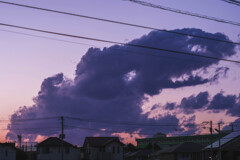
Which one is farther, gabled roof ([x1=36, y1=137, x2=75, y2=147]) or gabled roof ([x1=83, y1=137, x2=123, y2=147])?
gabled roof ([x1=83, y1=137, x2=123, y2=147])

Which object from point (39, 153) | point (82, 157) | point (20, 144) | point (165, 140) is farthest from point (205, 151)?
point (165, 140)

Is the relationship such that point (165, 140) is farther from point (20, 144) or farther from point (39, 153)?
point (39, 153)

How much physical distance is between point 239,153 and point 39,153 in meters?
45.9

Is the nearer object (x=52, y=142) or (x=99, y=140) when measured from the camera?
(x=52, y=142)

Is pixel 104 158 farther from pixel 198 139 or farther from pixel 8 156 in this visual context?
pixel 198 139

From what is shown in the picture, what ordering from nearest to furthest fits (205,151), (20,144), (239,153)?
(239,153) → (205,151) → (20,144)

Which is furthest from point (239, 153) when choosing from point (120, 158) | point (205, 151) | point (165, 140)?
point (165, 140)

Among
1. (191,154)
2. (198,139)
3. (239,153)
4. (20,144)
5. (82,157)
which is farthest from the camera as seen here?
(198,139)

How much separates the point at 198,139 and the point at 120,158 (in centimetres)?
8609

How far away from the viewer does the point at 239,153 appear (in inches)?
2335

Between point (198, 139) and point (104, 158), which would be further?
point (198, 139)

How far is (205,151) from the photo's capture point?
67.3m

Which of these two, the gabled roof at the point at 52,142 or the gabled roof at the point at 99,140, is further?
the gabled roof at the point at 99,140

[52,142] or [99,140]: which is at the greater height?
[99,140]
